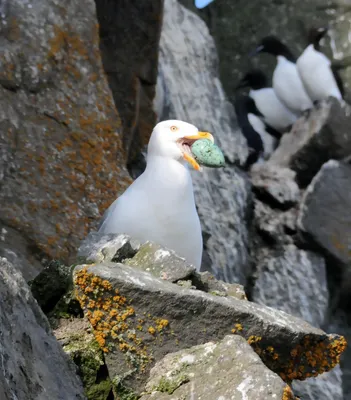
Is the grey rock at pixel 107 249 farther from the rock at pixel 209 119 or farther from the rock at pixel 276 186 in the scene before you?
the rock at pixel 276 186

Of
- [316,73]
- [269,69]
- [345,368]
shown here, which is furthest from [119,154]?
[269,69]

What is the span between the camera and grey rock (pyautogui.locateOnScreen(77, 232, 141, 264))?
3229mm

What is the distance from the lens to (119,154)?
559 centimetres

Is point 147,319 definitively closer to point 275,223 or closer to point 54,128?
point 54,128

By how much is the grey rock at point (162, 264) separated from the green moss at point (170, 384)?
484 mm

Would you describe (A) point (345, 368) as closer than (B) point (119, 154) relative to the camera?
No

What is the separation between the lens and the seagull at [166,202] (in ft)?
12.7

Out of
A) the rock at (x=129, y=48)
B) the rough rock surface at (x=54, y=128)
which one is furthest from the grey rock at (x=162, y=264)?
the rock at (x=129, y=48)

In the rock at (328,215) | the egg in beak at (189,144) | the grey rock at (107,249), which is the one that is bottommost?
the rock at (328,215)

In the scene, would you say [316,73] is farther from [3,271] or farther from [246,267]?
[3,271]

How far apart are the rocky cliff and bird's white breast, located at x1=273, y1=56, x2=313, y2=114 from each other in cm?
59

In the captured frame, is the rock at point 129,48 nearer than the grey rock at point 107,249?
No

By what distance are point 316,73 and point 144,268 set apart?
24.9 ft

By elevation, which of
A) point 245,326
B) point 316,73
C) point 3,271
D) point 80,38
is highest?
point 80,38
